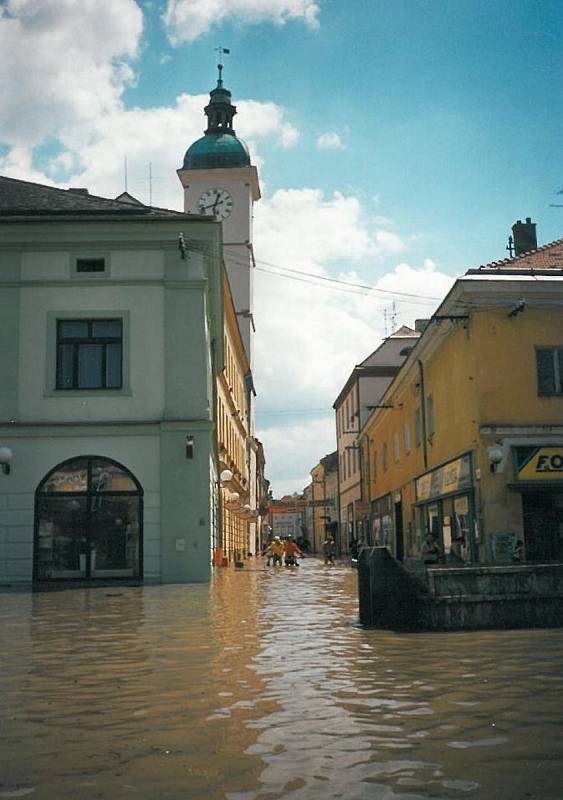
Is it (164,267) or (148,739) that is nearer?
(148,739)

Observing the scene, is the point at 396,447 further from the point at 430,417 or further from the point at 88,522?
the point at 88,522

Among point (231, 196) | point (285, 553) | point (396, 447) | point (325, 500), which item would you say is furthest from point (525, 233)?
point (325, 500)

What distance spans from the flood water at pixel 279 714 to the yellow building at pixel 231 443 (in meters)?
21.4

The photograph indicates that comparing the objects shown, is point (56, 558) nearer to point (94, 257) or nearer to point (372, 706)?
point (94, 257)

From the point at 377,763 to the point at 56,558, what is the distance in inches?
801

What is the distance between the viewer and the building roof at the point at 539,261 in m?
28.3

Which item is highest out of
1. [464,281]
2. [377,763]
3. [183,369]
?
[464,281]

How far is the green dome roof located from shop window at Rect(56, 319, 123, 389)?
45.4m

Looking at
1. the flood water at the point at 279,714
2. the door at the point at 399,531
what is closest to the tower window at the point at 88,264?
the flood water at the point at 279,714

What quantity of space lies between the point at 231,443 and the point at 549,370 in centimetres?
2832

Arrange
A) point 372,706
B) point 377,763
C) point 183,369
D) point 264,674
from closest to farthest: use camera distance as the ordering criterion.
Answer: point 377,763 < point 372,706 < point 264,674 < point 183,369

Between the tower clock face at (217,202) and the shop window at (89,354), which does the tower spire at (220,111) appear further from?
the shop window at (89,354)

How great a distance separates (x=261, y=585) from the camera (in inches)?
972

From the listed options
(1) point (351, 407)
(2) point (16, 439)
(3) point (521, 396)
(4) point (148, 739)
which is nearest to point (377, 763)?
(4) point (148, 739)
